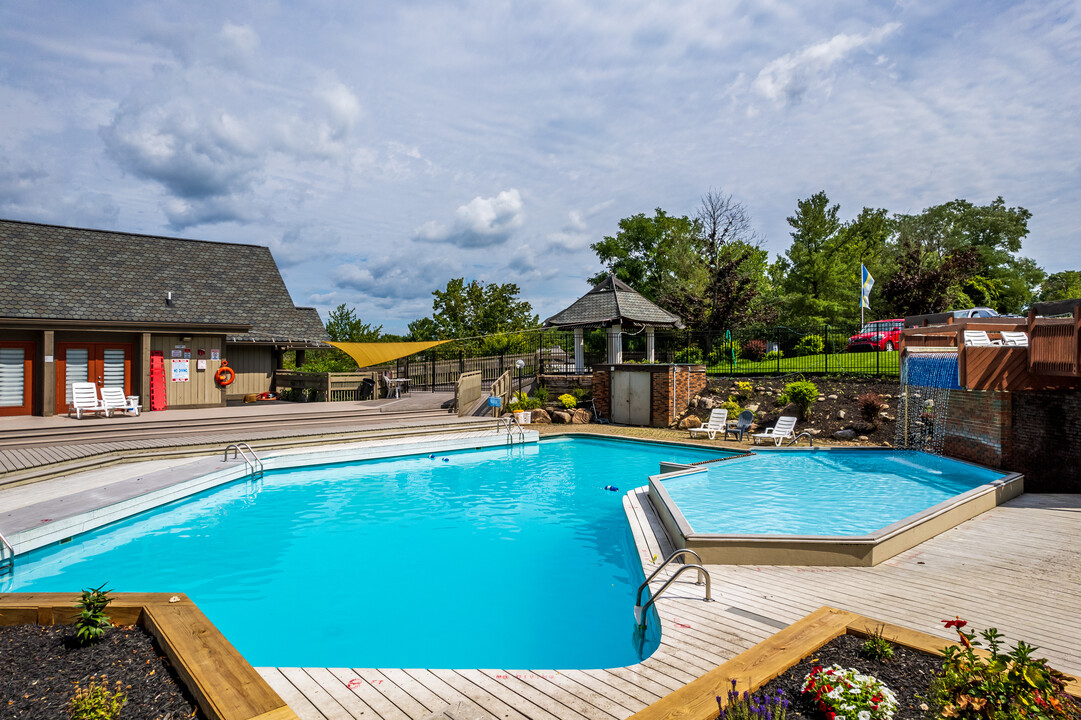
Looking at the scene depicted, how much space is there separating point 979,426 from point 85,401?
22144 mm

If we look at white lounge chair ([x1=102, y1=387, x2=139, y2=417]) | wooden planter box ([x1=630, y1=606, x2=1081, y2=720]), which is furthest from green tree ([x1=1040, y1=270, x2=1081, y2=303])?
white lounge chair ([x1=102, y1=387, x2=139, y2=417])

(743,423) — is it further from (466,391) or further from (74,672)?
(74,672)

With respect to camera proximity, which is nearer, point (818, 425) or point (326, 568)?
point (326, 568)

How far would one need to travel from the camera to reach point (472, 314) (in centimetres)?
3250

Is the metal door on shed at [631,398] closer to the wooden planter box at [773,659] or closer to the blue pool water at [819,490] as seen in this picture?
the blue pool water at [819,490]

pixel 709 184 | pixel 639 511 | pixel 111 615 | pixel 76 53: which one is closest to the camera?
pixel 111 615

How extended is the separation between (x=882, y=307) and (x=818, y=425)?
20.3 m

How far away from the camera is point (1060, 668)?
3836 millimetres

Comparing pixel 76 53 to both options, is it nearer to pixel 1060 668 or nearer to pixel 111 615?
pixel 111 615

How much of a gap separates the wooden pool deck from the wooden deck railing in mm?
11604

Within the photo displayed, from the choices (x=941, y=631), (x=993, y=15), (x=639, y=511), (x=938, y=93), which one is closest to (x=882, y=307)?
(x=938, y=93)

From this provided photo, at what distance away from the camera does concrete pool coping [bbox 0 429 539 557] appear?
757 cm

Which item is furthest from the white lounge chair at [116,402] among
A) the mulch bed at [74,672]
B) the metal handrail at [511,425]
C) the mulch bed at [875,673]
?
the mulch bed at [875,673]

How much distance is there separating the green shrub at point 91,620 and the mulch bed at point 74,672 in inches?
2.2
